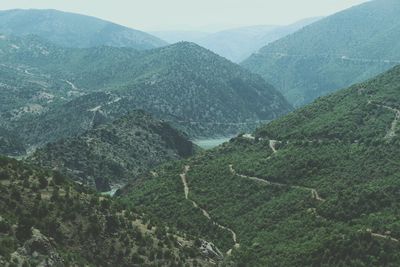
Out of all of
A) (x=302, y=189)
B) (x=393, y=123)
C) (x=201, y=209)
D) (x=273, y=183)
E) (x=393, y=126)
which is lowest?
(x=201, y=209)

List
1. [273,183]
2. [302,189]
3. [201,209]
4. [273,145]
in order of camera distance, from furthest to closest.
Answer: [273,145], [273,183], [201,209], [302,189]

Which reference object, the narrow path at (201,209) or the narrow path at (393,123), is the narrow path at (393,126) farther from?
the narrow path at (201,209)

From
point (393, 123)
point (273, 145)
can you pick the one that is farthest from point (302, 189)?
point (393, 123)

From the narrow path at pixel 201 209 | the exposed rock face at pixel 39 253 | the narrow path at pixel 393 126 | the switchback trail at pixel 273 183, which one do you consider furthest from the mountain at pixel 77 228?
the narrow path at pixel 393 126

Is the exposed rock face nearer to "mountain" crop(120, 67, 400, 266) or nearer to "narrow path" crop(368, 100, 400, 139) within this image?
"mountain" crop(120, 67, 400, 266)

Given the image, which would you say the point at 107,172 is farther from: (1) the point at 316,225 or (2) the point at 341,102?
(1) the point at 316,225

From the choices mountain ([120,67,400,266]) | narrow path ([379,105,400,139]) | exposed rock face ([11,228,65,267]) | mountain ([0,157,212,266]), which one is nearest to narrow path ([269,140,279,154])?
mountain ([120,67,400,266])

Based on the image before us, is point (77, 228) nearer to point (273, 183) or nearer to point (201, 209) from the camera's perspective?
point (201, 209)

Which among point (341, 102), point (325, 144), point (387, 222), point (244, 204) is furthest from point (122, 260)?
point (341, 102)
